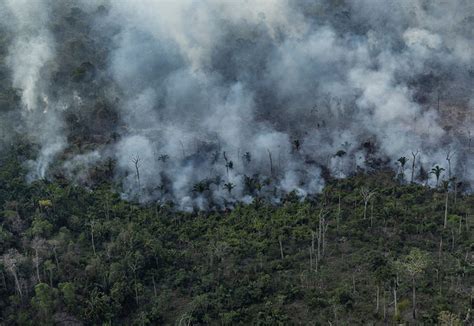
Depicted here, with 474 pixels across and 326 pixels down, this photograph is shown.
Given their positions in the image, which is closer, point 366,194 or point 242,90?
point 366,194

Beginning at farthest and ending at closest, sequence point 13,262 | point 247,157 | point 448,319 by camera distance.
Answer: point 247,157 < point 13,262 < point 448,319

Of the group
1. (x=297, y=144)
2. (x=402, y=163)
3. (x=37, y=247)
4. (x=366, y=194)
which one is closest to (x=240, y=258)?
(x=366, y=194)

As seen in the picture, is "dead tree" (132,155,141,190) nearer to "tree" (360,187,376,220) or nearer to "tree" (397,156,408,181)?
"tree" (360,187,376,220)

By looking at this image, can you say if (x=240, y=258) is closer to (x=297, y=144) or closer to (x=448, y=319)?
(x=448, y=319)

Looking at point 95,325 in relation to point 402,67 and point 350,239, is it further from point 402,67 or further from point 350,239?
point 402,67

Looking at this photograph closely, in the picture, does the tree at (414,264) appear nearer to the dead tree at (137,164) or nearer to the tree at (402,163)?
the tree at (402,163)

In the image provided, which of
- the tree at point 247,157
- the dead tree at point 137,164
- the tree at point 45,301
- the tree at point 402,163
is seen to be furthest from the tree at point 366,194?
the tree at point 45,301

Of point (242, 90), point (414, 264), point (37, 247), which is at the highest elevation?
point (242, 90)

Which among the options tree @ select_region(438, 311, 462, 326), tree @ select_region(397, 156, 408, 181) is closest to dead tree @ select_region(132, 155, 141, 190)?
tree @ select_region(397, 156, 408, 181)
